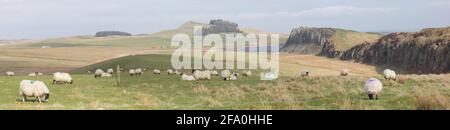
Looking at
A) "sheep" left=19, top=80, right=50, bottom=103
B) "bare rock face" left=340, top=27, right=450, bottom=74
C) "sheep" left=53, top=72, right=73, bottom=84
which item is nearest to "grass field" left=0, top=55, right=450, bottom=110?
"sheep" left=19, top=80, right=50, bottom=103

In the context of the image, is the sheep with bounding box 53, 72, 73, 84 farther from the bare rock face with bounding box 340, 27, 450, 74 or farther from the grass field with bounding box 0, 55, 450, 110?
the bare rock face with bounding box 340, 27, 450, 74

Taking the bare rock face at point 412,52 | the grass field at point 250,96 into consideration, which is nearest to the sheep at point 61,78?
the grass field at point 250,96

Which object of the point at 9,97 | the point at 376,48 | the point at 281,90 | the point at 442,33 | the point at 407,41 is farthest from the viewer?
the point at 376,48

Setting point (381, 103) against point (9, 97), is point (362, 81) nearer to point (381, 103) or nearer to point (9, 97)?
point (381, 103)

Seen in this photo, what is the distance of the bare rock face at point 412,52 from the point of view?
111 meters

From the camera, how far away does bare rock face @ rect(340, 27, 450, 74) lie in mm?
110938

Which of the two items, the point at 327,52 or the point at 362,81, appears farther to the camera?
the point at 327,52

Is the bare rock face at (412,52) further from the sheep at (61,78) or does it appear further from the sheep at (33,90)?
the sheep at (33,90)
